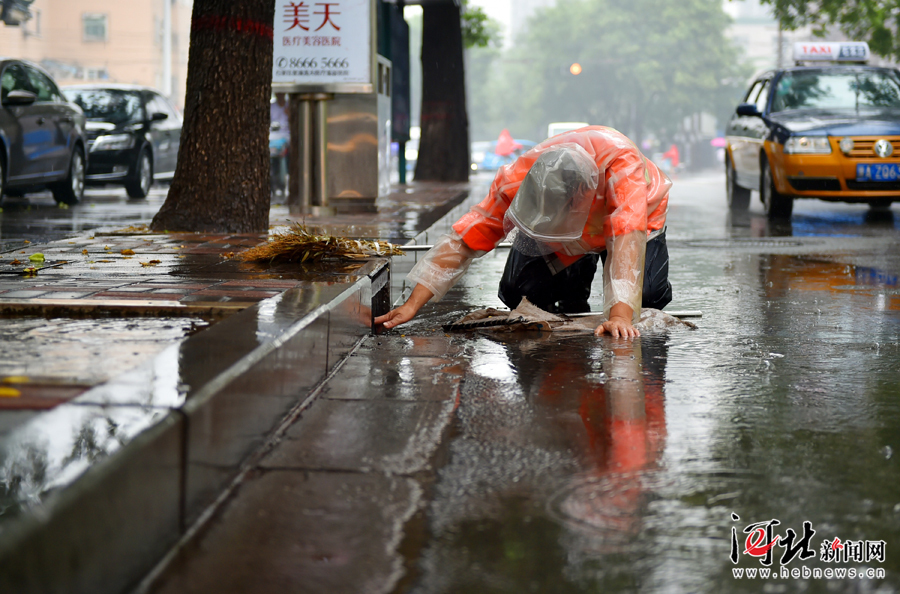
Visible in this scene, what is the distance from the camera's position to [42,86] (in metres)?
11.1

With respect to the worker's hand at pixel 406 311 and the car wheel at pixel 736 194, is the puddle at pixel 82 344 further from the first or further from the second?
the car wheel at pixel 736 194

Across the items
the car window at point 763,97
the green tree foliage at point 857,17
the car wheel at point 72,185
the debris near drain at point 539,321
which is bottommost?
the debris near drain at point 539,321

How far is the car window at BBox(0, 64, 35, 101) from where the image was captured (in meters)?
10.1

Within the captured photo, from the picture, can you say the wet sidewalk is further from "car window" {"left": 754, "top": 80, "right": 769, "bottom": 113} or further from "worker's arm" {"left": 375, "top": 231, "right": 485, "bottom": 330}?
"car window" {"left": 754, "top": 80, "right": 769, "bottom": 113}

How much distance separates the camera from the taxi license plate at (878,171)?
10859mm

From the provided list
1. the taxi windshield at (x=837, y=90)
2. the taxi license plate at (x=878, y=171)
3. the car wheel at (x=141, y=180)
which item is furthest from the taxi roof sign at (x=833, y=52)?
the car wheel at (x=141, y=180)

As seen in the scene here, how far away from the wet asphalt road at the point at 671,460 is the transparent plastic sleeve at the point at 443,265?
219mm

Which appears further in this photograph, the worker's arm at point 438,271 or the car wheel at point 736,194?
the car wheel at point 736,194

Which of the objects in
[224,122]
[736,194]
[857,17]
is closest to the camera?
[224,122]

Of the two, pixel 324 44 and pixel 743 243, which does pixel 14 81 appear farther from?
pixel 743 243

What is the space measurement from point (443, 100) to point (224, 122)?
39.0ft

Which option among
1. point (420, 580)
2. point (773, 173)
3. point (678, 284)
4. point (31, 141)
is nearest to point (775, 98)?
point (773, 173)

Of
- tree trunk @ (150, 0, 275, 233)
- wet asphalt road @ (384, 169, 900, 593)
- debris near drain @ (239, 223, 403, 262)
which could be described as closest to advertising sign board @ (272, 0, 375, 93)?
tree trunk @ (150, 0, 275, 233)

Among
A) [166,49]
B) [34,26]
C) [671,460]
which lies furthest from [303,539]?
[166,49]
